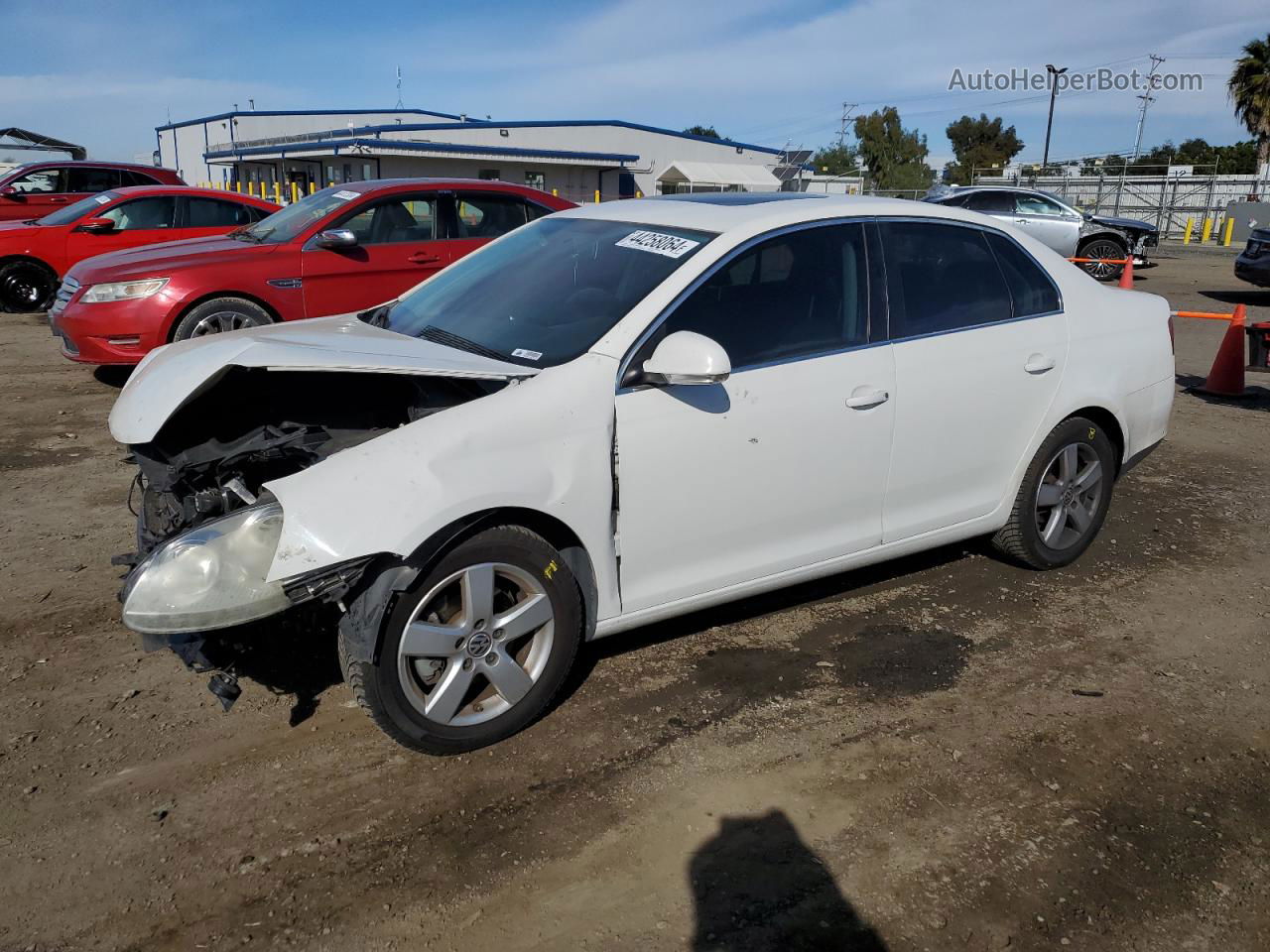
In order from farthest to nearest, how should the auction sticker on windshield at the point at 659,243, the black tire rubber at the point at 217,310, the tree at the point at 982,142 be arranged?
the tree at the point at 982,142, the black tire rubber at the point at 217,310, the auction sticker on windshield at the point at 659,243

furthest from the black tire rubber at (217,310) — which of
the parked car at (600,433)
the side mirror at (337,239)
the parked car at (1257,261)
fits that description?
the parked car at (1257,261)

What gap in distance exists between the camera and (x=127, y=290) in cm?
780

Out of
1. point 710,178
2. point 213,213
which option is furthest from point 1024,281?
point 710,178

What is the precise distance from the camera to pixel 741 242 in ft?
12.1

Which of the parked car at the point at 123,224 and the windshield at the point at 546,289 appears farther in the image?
the parked car at the point at 123,224

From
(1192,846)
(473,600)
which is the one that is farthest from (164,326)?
(1192,846)

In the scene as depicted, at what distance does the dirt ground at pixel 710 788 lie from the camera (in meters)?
2.60

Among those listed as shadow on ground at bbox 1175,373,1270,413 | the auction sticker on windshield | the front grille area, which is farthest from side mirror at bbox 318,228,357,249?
shadow on ground at bbox 1175,373,1270,413

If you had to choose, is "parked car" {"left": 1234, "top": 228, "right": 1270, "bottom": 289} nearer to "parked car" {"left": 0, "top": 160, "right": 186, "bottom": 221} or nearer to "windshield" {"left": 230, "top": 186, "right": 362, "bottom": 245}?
"windshield" {"left": 230, "top": 186, "right": 362, "bottom": 245}

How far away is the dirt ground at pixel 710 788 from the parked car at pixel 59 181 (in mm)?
12411

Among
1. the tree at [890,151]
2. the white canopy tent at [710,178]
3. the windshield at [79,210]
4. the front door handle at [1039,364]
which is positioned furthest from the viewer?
the tree at [890,151]

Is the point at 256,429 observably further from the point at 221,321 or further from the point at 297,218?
the point at 297,218

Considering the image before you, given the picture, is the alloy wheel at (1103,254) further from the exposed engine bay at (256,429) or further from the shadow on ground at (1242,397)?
the exposed engine bay at (256,429)

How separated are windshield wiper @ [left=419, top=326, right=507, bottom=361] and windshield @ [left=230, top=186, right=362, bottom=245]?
192 inches
